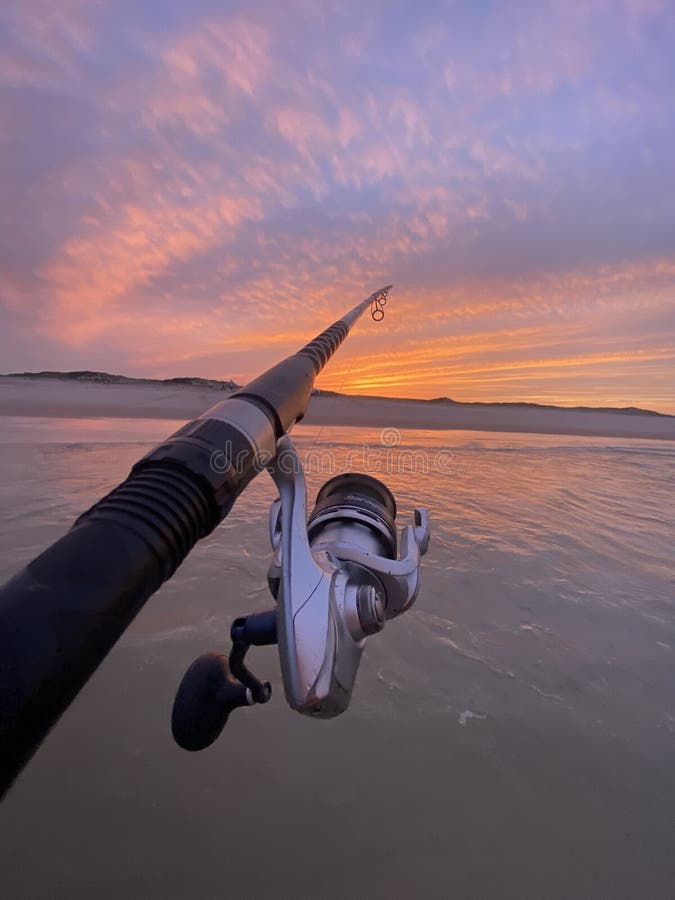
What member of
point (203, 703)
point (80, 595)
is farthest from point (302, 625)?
point (80, 595)

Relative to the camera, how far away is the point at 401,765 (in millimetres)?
1896

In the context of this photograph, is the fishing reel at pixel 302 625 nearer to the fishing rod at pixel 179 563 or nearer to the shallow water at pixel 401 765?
the fishing rod at pixel 179 563

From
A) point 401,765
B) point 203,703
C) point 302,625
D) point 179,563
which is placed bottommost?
point 401,765

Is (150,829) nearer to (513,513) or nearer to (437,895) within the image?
(437,895)

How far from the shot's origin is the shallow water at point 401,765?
1.54 m

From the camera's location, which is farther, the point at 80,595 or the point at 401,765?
the point at 401,765

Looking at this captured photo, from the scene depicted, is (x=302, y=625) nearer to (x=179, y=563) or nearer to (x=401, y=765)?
(x=179, y=563)

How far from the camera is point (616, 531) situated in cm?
482

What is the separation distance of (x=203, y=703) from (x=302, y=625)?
0.22 m

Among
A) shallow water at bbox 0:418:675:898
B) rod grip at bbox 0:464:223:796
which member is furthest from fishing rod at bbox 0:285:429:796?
shallow water at bbox 0:418:675:898

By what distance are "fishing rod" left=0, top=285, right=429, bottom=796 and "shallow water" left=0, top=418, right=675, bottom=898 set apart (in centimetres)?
82

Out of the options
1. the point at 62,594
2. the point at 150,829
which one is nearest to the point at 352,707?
the point at 150,829

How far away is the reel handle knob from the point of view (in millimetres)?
930

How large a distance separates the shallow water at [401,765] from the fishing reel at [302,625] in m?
0.81
